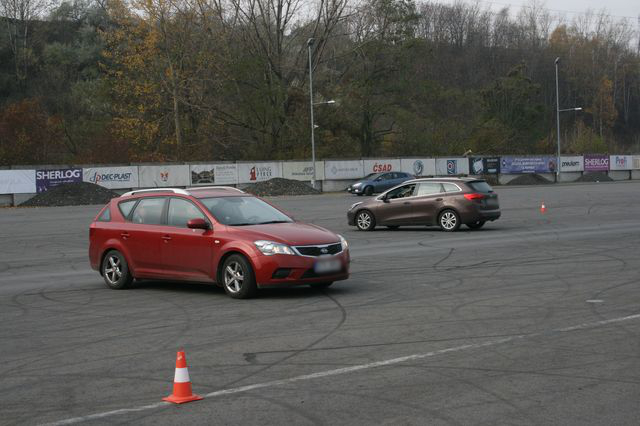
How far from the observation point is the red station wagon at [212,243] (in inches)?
444

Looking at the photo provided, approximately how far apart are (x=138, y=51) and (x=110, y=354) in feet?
175

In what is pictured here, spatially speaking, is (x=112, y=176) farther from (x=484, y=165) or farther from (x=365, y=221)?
(x=484, y=165)

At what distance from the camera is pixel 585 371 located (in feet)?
22.8

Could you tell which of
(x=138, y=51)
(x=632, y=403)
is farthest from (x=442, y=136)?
(x=632, y=403)

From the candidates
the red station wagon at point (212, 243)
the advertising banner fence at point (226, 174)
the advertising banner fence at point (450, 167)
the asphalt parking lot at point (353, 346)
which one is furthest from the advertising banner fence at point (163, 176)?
the red station wagon at point (212, 243)

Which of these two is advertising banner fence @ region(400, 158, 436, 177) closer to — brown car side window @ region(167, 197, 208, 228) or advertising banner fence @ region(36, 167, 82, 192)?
advertising banner fence @ region(36, 167, 82, 192)

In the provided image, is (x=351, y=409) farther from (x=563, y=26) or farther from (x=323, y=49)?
(x=563, y=26)

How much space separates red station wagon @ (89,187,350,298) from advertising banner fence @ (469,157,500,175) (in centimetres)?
5442

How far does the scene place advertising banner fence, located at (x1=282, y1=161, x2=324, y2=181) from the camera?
56.3 metres

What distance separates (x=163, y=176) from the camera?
4966 centimetres

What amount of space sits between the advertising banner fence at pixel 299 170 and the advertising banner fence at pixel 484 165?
15.0 m

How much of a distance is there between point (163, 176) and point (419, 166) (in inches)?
836

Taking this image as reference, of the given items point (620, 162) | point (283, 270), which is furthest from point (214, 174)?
point (283, 270)

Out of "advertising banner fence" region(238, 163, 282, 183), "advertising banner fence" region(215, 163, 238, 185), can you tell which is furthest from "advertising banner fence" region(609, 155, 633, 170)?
"advertising banner fence" region(215, 163, 238, 185)
